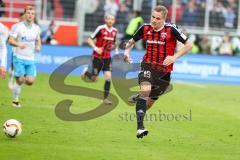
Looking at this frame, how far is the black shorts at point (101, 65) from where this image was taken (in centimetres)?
2062

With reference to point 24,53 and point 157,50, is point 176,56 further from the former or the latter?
point 24,53

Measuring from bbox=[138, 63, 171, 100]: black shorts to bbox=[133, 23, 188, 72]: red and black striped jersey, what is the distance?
17cm

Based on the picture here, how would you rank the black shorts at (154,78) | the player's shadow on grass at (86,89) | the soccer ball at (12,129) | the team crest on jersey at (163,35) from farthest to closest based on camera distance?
1. the player's shadow on grass at (86,89)
2. the team crest on jersey at (163,35)
3. the black shorts at (154,78)
4. the soccer ball at (12,129)

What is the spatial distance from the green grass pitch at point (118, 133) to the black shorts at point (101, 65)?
1.01 m

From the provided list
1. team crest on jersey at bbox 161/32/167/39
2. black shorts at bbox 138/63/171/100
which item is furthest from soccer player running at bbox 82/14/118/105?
team crest on jersey at bbox 161/32/167/39

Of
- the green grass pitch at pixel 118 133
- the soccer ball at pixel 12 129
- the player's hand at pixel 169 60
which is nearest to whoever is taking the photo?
the green grass pitch at pixel 118 133

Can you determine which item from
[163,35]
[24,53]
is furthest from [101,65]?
[163,35]

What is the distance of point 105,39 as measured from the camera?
2102 centimetres

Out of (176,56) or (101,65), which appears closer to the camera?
(176,56)

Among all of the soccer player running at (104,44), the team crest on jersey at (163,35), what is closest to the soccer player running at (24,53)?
the soccer player running at (104,44)

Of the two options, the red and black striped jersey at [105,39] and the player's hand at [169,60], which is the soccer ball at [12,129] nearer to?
the player's hand at [169,60]

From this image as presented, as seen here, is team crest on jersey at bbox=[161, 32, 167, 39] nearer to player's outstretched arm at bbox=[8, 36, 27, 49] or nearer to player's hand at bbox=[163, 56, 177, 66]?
player's hand at bbox=[163, 56, 177, 66]

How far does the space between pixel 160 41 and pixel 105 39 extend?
7497mm

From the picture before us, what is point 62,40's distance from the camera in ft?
114
